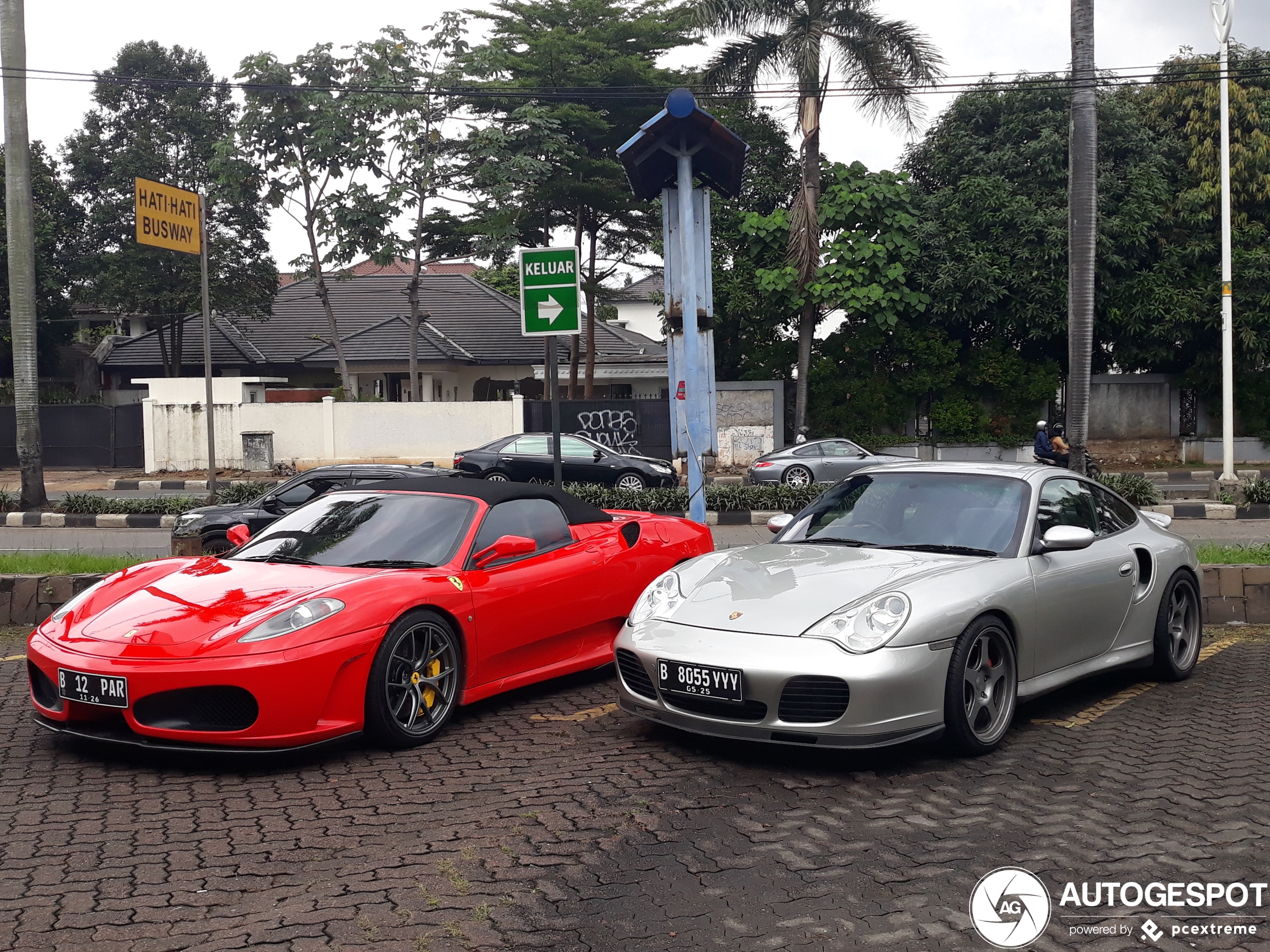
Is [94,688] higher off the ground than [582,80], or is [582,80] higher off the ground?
[582,80]

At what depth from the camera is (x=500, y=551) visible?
19.7 ft

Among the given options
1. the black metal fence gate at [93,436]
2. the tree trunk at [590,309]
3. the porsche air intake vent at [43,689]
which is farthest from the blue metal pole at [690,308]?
the black metal fence gate at [93,436]

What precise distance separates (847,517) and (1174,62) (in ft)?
90.4

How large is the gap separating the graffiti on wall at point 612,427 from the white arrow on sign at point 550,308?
20.2m

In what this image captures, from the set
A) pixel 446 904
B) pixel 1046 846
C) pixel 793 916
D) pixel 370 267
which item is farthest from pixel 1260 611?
pixel 370 267

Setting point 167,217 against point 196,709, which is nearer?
point 196,709

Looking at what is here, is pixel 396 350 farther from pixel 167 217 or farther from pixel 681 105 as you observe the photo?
pixel 681 105

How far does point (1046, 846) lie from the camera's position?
161 inches

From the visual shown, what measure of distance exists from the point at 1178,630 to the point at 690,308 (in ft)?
21.9

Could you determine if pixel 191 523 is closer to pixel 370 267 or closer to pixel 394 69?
pixel 394 69

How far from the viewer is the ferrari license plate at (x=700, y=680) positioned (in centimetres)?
491

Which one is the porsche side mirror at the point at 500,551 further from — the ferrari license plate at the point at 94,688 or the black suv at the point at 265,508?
the black suv at the point at 265,508

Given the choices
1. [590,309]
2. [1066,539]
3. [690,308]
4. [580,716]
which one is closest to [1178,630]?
[1066,539]

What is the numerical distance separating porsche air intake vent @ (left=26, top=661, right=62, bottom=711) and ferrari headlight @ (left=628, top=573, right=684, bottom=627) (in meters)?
2.65
